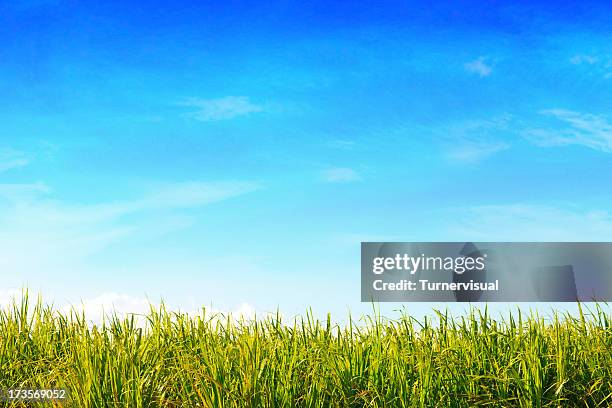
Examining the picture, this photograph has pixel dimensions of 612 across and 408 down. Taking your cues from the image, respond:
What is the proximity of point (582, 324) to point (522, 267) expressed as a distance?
4.74 m

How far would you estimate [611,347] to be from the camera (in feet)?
24.7

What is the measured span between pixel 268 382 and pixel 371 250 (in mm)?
5903

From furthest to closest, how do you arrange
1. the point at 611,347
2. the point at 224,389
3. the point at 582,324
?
the point at 582,324, the point at 611,347, the point at 224,389

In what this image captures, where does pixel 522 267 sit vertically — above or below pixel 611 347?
above

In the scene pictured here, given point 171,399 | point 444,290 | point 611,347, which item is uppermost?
point 444,290

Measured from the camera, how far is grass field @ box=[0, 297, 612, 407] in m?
6.66

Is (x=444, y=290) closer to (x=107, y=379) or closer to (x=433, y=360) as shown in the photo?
(x=433, y=360)

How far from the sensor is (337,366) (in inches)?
276

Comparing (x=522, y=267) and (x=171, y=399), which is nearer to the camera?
(x=171, y=399)

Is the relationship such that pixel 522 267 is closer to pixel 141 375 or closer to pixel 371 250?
pixel 371 250

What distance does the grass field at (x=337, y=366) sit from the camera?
262 inches

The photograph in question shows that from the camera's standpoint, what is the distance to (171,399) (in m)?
7.02

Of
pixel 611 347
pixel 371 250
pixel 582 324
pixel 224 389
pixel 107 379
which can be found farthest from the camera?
pixel 371 250

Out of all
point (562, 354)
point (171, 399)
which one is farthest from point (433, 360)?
point (171, 399)
